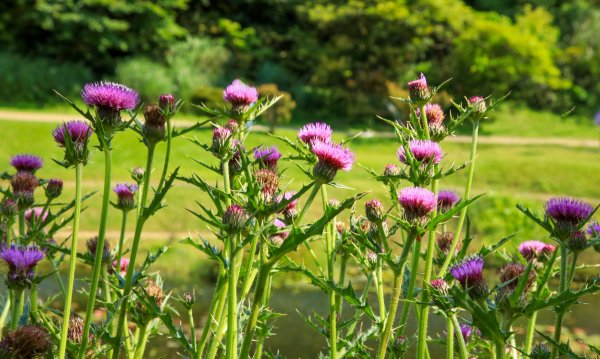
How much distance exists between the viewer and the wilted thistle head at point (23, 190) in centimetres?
200

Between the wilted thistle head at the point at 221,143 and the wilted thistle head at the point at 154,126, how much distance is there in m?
0.15

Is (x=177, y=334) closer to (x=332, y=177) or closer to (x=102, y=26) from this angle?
(x=332, y=177)

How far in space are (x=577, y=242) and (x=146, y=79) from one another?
565 inches

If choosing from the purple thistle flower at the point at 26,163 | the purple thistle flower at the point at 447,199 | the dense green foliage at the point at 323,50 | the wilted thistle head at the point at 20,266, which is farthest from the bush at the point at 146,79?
the wilted thistle head at the point at 20,266

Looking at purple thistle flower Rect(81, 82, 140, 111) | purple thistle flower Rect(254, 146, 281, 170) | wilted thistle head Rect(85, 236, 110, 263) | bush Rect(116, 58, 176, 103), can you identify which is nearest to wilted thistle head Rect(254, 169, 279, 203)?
purple thistle flower Rect(254, 146, 281, 170)

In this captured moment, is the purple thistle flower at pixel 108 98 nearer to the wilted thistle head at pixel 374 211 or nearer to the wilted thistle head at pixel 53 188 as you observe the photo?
the wilted thistle head at pixel 374 211

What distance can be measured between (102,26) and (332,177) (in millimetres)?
16220

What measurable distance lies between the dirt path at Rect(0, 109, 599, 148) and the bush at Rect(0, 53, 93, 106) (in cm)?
153

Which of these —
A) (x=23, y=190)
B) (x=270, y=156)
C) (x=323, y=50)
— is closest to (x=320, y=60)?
(x=323, y=50)

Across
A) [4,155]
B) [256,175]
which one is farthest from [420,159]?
[4,155]

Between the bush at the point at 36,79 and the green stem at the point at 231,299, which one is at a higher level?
the bush at the point at 36,79

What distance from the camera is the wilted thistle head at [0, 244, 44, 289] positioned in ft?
5.27

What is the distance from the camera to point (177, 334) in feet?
5.26

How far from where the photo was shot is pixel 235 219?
145cm
